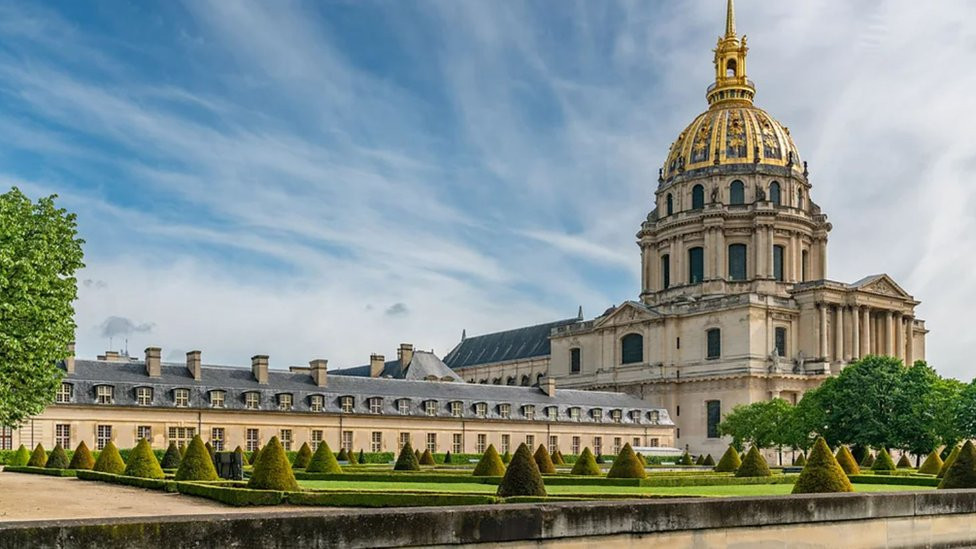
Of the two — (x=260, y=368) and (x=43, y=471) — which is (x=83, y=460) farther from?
(x=260, y=368)

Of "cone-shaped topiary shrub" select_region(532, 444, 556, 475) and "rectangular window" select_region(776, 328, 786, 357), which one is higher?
"rectangular window" select_region(776, 328, 786, 357)

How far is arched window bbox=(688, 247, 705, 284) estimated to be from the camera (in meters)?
88.7

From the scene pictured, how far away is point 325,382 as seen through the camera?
60.3 metres

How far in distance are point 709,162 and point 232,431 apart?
162ft

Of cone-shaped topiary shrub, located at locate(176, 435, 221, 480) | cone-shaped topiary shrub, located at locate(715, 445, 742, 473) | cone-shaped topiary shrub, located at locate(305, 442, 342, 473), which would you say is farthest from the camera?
cone-shaped topiary shrub, located at locate(715, 445, 742, 473)

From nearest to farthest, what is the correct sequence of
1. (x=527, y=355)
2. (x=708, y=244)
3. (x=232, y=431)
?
(x=232, y=431) < (x=708, y=244) < (x=527, y=355)

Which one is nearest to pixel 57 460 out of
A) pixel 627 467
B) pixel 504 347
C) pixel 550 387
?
pixel 627 467

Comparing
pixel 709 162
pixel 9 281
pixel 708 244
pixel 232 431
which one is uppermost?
pixel 709 162

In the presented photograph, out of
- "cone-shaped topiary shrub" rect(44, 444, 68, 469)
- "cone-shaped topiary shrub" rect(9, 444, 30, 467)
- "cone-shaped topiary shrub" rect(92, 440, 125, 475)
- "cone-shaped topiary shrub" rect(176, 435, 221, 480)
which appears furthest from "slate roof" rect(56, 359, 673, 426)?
"cone-shaped topiary shrub" rect(176, 435, 221, 480)

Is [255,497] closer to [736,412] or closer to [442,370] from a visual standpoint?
[736,412]

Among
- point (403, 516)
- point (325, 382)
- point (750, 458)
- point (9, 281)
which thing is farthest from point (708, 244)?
point (403, 516)

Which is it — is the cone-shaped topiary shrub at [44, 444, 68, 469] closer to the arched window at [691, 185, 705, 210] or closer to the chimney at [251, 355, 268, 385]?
the chimney at [251, 355, 268, 385]

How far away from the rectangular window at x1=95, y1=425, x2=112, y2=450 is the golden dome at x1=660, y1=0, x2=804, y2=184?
54.2 metres

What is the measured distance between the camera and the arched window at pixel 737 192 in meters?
88.3
